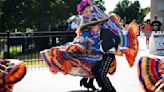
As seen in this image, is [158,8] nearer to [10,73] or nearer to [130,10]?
[10,73]

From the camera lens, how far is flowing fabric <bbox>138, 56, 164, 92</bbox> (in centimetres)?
582

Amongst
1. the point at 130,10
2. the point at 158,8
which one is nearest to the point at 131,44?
the point at 158,8

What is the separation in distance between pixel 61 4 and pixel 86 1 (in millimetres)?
18708

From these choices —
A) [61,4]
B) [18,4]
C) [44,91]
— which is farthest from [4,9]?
[44,91]

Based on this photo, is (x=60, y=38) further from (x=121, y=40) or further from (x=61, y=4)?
(x=61, y=4)

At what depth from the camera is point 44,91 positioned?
8.16m

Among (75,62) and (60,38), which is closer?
(75,62)

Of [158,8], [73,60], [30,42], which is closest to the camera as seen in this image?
[73,60]

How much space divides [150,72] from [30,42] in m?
9.17

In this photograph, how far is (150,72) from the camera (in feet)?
19.4

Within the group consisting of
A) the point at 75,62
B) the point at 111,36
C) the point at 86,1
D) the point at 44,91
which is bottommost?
the point at 44,91

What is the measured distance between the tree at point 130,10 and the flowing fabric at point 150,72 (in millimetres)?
79430

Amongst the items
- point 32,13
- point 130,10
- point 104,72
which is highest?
point 130,10

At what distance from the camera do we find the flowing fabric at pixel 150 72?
582cm
